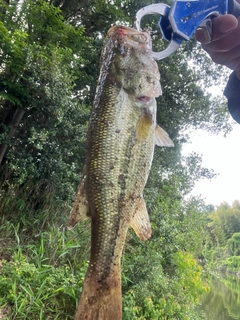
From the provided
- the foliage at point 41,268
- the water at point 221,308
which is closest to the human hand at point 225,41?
the foliage at point 41,268

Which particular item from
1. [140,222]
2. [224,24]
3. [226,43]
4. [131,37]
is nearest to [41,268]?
[140,222]

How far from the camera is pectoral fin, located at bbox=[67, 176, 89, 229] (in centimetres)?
136

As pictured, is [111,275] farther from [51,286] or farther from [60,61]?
[60,61]

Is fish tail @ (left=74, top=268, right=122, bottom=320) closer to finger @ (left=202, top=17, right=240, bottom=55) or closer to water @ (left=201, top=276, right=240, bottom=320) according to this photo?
finger @ (left=202, top=17, right=240, bottom=55)

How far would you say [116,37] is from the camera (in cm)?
155

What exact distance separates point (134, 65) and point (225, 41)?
1.39 ft

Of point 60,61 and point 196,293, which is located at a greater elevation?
point 60,61

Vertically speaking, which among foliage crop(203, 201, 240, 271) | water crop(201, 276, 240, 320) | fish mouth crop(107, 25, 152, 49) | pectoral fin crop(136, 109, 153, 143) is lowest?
water crop(201, 276, 240, 320)

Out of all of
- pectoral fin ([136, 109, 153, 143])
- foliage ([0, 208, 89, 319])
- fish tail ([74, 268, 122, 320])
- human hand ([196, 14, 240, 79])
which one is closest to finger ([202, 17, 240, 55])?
human hand ([196, 14, 240, 79])

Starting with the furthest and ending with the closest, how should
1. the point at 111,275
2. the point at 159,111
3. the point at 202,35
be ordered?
the point at 159,111 < the point at 202,35 < the point at 111,275

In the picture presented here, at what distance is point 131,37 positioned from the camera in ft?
5.08

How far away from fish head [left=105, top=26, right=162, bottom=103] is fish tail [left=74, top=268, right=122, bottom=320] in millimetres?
793

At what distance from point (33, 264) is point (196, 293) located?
3.72 meters

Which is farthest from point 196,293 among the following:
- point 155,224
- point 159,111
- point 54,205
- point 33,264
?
point 159,111
